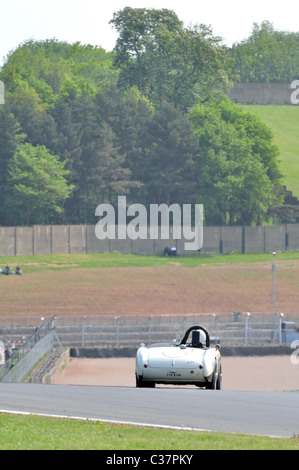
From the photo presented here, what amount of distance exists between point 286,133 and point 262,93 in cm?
3031

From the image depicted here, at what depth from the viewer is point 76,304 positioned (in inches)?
2908

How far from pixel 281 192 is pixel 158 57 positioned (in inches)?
903

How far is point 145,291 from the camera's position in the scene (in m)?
79.5

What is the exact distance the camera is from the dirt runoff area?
153ft

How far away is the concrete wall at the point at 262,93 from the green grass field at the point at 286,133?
5645 mm

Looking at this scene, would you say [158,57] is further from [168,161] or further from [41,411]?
[41,411]

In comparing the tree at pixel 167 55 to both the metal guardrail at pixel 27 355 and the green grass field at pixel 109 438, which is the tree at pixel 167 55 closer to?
the metal guardrail at pixel 27 355

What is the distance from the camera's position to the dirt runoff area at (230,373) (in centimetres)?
4659

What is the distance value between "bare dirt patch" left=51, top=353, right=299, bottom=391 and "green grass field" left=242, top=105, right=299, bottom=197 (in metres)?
68.2

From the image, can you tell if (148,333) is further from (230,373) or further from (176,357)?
(176,357)

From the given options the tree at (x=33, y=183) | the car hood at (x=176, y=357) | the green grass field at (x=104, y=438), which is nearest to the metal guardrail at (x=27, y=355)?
the car hood at (x=176, y=357)

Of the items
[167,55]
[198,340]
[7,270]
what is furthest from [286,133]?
[198,340]

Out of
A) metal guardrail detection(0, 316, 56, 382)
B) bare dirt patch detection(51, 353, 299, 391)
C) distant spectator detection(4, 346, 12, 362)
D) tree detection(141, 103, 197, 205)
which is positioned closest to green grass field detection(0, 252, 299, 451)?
metal guardrail detection(0, 316, 56, 382)

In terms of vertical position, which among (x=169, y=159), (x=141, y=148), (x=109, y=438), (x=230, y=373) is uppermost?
(x=141, y=148)
